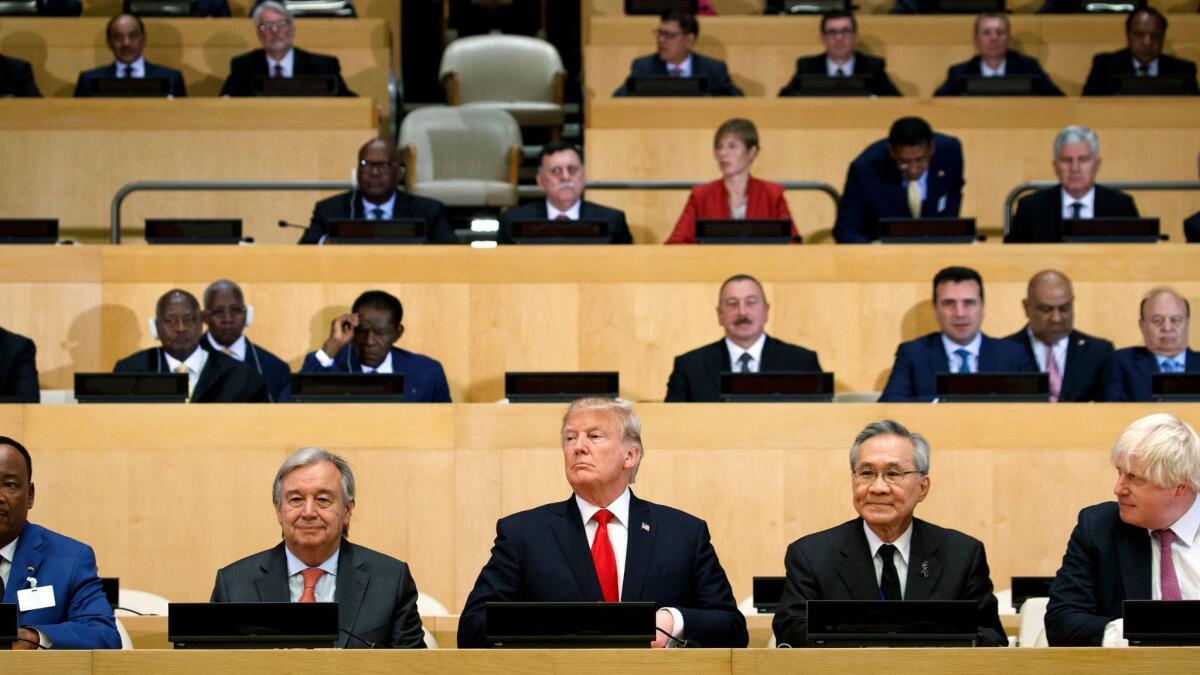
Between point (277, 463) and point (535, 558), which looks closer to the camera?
point (535, 558)

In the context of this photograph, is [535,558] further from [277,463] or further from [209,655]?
[277,463]

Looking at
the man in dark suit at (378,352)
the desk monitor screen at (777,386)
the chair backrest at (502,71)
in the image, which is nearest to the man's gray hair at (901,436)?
the desk monitor screen at (777,386)

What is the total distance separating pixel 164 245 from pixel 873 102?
10.7 ft

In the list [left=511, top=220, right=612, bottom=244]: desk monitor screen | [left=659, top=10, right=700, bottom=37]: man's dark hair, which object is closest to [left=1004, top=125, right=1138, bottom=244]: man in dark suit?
[left=511, top=220, right=612, bottom=244]: desk monitor screen

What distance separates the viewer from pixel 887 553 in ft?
12.6

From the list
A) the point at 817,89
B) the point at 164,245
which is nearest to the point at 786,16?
the point at 817,89

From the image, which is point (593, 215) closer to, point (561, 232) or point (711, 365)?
point (561, 232)

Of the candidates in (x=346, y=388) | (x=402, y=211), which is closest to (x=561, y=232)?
(x=402, y=211)

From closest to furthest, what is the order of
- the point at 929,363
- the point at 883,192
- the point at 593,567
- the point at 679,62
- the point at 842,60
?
1. the point at 593,567
2. the point at 929,363
3. the point at 883,192
4. the point at 679,62
5. the point at 842,60

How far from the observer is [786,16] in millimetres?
9203

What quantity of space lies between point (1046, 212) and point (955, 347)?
50.8 inches

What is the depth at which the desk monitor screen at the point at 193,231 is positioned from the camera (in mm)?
6828

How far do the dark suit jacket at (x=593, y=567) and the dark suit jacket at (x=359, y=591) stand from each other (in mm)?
131

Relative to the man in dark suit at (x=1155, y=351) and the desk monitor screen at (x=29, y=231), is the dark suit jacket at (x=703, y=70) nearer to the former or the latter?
the desk monitor screen at (x=29, y=231)
